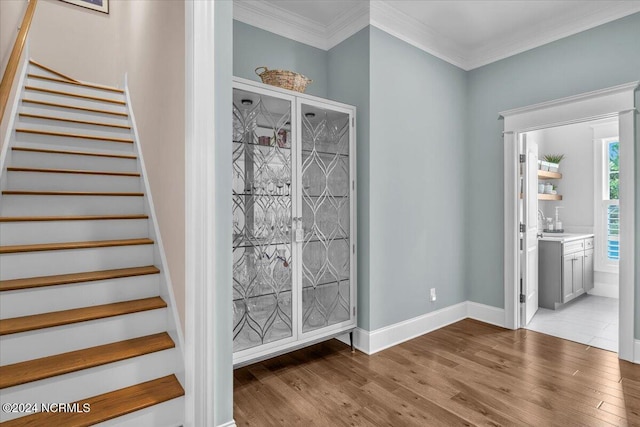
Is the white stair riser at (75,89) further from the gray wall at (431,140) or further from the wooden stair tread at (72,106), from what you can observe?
the gray wall at (431,140)

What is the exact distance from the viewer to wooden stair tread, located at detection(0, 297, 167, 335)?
158 centimetres

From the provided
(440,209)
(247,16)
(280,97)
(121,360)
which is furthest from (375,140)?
(121,360)

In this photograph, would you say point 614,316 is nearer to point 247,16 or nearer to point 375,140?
point 375,140

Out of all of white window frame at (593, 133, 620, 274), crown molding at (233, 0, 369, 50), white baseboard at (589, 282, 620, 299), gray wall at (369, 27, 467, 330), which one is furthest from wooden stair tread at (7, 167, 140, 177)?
white baseboard at (589, 282, 620, 299)

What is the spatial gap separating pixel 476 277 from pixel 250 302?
2.61m

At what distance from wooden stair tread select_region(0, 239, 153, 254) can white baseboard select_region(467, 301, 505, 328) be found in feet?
10.8

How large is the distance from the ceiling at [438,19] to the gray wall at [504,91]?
12 cm

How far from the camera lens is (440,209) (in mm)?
3500

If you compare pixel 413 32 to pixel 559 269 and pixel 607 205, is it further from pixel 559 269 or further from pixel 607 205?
pixel 607 205

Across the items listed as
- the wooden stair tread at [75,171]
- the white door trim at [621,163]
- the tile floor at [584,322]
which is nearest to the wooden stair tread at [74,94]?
the wooden stair tread at [75,171]

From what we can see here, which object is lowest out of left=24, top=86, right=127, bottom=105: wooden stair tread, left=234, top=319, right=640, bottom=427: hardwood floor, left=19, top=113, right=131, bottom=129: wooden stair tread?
left=234, top=319, right=640, bottom=427: hardwood floor

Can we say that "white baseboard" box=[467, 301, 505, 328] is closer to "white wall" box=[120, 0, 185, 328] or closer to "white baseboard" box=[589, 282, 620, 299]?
"white baseboard" box=[589, 282, 620, 299]

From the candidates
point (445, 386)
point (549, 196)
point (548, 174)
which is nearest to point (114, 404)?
point (445, 386)

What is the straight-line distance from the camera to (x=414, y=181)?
3.23 meters
